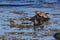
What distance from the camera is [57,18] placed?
8.66 feet

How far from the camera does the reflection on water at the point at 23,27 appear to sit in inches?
84.6

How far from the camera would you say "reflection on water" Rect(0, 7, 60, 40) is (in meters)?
2.15

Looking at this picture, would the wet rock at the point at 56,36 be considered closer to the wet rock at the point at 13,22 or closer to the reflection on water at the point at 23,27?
the reflection on water at the point at 23,27

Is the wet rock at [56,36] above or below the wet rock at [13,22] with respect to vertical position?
below

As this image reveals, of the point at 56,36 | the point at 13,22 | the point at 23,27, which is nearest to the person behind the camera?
the point at 56,36

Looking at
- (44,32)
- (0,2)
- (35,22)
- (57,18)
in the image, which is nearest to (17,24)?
(35,22)

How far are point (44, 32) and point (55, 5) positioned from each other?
90 cm

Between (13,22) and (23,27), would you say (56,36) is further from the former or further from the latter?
(13,22)

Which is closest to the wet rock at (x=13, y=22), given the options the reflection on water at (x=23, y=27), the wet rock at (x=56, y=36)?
the reflection on water at (x=23, y=27)

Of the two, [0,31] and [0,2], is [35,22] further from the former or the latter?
[0,2]

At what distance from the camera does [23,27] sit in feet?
7.75

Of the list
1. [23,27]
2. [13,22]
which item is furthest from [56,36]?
[13,22]

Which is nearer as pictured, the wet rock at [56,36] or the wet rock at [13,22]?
the wet rock at [56,36]

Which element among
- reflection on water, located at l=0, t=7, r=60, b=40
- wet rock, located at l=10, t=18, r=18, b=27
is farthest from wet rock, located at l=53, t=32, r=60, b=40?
wet rock, located at l=10, t=18, r=18, b=27
